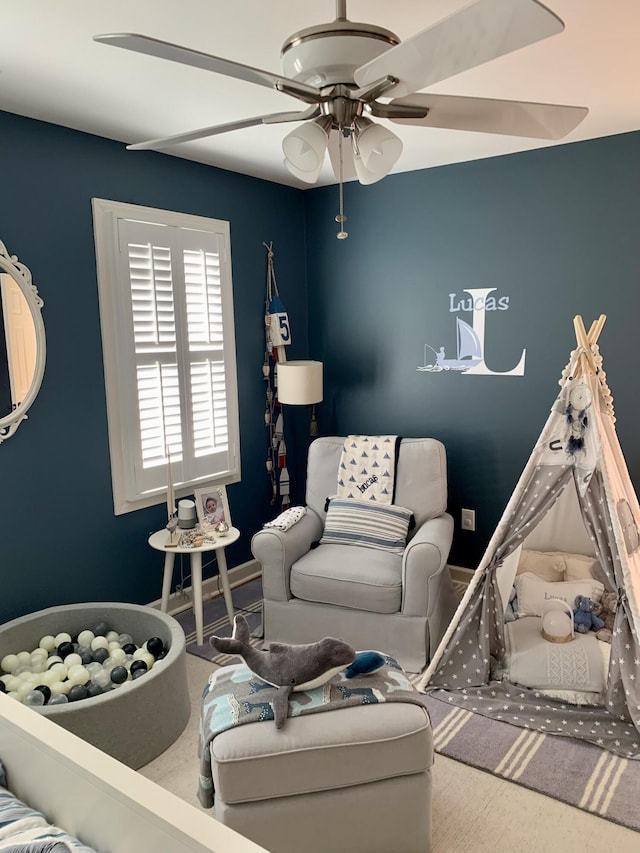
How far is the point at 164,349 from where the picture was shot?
11.5 ft

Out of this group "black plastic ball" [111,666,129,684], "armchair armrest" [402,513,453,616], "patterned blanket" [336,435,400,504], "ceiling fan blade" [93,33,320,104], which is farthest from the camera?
"patterned blanket" [336,435,400,504]

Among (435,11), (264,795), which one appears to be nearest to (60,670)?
(264,795)

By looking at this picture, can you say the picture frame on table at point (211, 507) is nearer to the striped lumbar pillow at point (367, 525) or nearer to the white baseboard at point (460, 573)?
the striped lumbar pillow at point (367, 525)

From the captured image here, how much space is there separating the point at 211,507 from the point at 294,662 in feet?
4.99

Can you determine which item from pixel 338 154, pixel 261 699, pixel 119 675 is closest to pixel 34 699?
pixel 119 675

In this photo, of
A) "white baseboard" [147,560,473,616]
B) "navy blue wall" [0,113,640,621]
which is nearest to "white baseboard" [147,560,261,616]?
"white baseboard" [147,560,473,616]

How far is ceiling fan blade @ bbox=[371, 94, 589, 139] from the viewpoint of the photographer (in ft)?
5.22

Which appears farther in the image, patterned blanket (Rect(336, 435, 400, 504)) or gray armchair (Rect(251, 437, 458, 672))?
Answer: patterned blanket (Rect(336, 435, 400, 504))

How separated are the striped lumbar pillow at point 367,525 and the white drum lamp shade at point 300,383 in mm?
729

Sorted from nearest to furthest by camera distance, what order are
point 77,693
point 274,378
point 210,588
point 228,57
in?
point 228,57
point 77,693
point 210,588
point 274,378

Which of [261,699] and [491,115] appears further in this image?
[261,699]

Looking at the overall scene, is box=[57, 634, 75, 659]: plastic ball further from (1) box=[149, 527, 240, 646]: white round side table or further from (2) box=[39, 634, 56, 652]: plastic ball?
(1) box=[149, 527, 240, 646]: white round side table

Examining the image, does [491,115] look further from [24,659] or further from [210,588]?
[210,588]

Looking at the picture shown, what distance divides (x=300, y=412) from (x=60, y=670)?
2.44 metres
